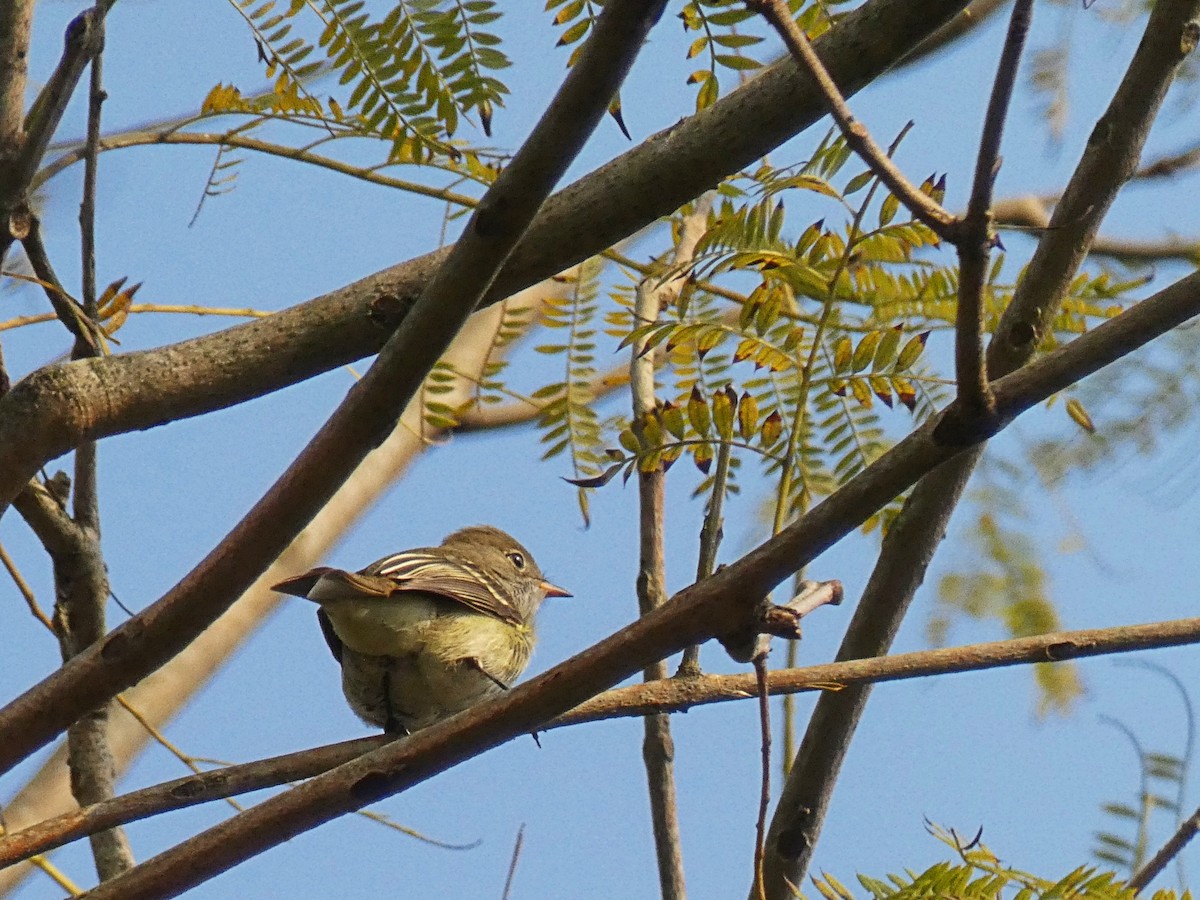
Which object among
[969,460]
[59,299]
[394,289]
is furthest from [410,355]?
[969,460]

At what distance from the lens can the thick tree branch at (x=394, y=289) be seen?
201 cm

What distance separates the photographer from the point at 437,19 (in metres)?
2.73

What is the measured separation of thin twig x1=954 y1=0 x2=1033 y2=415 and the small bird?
2473 mm

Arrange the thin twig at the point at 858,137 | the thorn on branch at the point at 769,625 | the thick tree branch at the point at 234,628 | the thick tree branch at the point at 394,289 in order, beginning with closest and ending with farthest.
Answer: the thin twig at the point at 858,137, the thorn on branch at the point at 769,625, the thick tree branch at the point at 394,289, the thick tree branch at the point at 234,628

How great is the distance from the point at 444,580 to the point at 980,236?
287cm

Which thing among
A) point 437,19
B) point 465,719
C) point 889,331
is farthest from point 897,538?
point 437,19

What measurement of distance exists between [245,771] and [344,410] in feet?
2.45

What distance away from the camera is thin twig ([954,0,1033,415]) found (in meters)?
1.35

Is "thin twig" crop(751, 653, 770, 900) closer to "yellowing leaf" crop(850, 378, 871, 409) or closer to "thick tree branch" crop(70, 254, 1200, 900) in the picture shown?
"thick tree branch" crop(70, 254, 1200, 900)

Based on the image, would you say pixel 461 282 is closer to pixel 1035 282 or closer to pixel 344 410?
pixel 344 410

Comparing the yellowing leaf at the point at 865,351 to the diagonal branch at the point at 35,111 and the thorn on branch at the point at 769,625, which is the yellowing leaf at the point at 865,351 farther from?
the diagonal branch at the point at 35,111

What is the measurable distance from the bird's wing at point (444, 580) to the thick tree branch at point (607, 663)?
6.11 ft

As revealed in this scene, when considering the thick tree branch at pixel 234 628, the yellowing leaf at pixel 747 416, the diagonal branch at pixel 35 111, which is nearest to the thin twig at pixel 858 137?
the yellowing leaf at pixel 747 416

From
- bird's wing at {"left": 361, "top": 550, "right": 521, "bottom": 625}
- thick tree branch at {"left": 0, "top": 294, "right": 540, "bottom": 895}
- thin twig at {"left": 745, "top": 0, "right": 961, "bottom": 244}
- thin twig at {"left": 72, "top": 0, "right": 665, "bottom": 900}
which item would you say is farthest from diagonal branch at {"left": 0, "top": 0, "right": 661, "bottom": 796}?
thick tree branch at {"left": 0, "top": 294, "right": 540, "bottom": 895}
